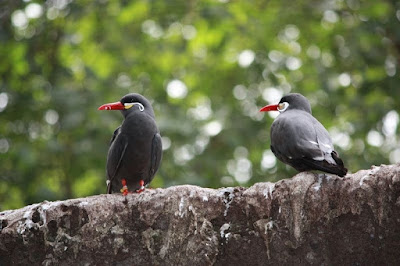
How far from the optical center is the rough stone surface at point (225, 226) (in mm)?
3561

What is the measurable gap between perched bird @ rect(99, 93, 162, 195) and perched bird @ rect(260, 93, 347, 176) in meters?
0.99

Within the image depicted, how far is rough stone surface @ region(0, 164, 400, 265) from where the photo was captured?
356 cm

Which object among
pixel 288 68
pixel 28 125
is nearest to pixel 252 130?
pixel 288 68

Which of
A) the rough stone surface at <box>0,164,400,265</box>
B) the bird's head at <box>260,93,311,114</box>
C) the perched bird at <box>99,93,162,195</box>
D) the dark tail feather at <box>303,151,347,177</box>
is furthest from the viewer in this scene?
the bird's head at <box>260,93,311,114</box>

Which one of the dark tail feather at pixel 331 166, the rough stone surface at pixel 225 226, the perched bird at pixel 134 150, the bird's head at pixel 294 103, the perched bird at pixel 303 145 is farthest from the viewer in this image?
the bird's head at pixel 294 103

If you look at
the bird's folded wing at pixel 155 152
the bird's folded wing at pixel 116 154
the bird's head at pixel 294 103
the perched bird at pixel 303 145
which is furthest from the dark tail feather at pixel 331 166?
the bird's folded wing at pixel 116 154

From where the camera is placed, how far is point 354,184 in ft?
11.9

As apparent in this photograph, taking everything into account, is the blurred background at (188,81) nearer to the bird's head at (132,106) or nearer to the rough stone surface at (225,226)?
the bird's head at (132,106)

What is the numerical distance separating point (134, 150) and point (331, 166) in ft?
5.35

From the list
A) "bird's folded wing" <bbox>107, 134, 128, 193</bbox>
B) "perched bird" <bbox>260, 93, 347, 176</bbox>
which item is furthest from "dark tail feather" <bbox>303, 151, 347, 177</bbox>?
"bird's folded wing" <bbox>107, 134, 128, 193</bbox>

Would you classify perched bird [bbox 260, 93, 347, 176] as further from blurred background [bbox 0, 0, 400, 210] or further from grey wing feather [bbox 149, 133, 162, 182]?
blurred background [bbox 0, 0, 400, 210]

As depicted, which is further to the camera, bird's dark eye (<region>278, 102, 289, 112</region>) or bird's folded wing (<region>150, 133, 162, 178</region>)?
bird's dark eye (<region>278, 102, 289, 112</region>)

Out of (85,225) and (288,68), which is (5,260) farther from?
(288,68)

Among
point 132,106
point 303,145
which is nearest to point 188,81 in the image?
point 132,106
